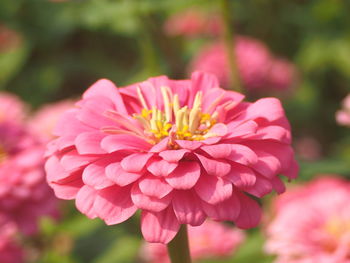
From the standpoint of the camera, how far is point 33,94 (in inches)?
110

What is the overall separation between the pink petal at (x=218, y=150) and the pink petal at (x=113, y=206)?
0.38 feet

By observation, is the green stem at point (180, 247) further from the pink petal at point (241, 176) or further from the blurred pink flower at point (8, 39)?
the blurred pink flower at point (8, 39)

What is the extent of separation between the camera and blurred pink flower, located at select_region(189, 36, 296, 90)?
241cm

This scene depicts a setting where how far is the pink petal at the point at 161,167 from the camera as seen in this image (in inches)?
31.9

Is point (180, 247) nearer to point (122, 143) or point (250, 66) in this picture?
point (122, 143)

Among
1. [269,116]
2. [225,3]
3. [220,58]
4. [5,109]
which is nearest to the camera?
[269,116]

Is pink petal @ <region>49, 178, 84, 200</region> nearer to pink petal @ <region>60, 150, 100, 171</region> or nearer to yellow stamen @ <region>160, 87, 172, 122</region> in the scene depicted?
pink petal @ <region>60, 150, 100, 171</region>

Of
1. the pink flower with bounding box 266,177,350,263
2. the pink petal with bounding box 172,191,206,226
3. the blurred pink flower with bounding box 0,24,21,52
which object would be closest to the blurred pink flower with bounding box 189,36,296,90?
the blurred pink flower with bounding box 0,24,21,52

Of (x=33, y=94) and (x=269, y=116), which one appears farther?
(x=33, y=94)

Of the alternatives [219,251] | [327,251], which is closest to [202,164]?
[327,251]

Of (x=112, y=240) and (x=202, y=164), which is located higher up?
(x=202, y=164)

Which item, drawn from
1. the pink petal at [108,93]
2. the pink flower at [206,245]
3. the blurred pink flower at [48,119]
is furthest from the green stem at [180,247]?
the blurred pink flower at [48,119]

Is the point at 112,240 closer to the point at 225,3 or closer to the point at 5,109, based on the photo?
the point at 5,109

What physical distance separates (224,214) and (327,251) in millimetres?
407
